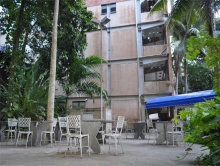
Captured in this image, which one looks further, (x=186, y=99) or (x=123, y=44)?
(x=123, y=44)

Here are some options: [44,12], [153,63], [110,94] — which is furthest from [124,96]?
[44,12]

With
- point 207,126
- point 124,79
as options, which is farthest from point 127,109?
point 207,126

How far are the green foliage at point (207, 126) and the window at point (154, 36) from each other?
17.2m

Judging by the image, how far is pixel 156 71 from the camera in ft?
67.4

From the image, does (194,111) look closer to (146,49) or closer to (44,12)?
(44,12)

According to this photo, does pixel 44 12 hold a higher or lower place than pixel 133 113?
higher

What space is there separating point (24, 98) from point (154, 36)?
14.0 m

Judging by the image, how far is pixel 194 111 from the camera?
3535 millimetres

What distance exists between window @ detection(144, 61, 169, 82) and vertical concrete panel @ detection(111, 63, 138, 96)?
116 centimetres

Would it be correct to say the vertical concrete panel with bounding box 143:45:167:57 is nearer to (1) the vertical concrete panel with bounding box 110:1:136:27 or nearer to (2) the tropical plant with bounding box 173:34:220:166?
(1) the vertical concrete panel with bounding box 110:1:136:27

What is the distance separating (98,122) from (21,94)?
20.3 feet

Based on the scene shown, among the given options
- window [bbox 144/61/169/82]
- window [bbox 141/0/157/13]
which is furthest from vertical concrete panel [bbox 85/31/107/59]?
window [bbox 144/61/169/82]

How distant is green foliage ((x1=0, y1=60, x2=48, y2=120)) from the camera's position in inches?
402

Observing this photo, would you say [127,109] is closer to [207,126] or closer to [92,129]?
[92,129]
